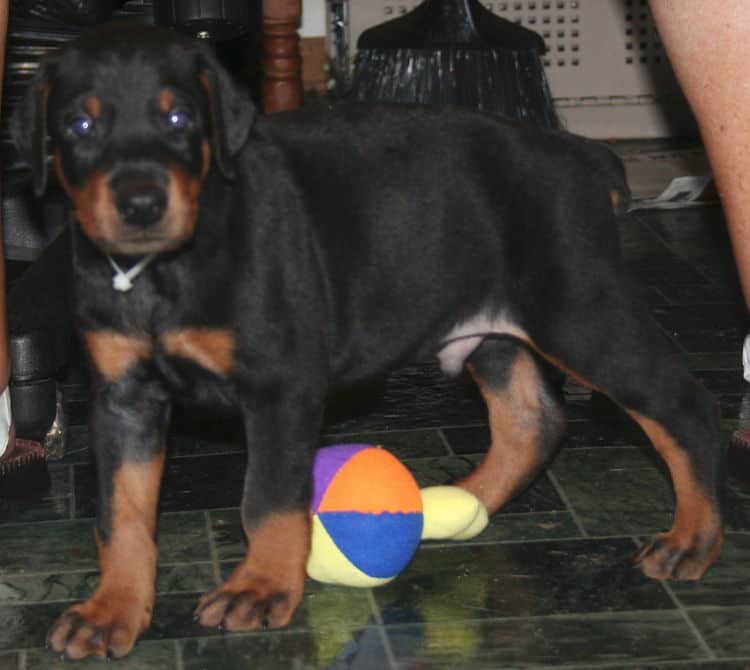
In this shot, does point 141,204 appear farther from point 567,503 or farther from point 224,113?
point 567,503

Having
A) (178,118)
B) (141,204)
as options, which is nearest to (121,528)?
(141,204)

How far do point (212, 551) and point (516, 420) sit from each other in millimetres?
731

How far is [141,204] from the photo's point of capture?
8.55 ft

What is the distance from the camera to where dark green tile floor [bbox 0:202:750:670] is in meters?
2.84

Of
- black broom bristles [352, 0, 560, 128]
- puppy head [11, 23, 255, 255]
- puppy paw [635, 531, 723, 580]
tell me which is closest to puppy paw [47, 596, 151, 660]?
puppy head [11, 23, 255, 255]

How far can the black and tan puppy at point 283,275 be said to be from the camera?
273cm

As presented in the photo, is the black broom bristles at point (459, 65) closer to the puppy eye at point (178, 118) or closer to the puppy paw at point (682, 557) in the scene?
the puppy paw at point (682, 557)

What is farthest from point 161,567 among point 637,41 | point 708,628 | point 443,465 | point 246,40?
point 637,41

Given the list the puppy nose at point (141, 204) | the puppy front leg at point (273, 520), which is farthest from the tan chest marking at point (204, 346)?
the puppy nose at point (141, 204)

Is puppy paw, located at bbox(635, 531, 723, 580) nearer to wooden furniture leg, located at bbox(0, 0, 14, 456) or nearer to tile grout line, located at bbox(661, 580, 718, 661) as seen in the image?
tile grout line, located at bbox(661, 580, 718, 661)

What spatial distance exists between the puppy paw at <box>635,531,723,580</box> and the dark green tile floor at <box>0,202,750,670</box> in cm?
3

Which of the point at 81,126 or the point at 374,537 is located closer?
the point at 81,126

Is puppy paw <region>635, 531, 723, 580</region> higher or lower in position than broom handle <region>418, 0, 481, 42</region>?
lower

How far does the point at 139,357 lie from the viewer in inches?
115
